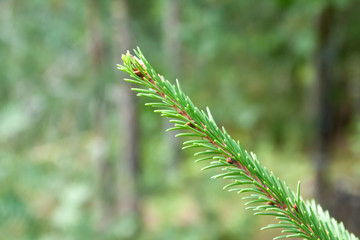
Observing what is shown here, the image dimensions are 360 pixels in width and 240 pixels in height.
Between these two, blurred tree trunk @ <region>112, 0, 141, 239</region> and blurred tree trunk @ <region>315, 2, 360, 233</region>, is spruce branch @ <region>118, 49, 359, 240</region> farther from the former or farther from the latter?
blurred tree trunk @ <region>315, 2, 360, 233</region>

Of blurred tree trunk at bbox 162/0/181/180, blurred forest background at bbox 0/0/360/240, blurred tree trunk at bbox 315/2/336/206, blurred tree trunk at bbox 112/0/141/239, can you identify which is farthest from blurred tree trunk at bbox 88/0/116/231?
blurred tree trunk at bbox 315/2/336/206

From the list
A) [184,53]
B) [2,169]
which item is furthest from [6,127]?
[184,53]

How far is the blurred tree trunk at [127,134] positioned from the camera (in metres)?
6.88

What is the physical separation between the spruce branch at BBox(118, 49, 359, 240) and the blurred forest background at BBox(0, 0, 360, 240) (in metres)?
4.22

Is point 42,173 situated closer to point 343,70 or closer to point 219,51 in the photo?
point 219,51

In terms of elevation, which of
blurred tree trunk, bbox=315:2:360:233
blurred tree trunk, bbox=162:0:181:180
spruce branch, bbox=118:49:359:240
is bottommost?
spruce branch, bbox=118:49:359:240

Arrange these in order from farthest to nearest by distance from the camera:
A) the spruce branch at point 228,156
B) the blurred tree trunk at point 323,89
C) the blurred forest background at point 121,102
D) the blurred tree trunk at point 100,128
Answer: the blurred tree trunk at point 100,128
the blurred tree trunk at point 323,89
the blurred forest background at point 121,102
the spruce branch at point 228,156

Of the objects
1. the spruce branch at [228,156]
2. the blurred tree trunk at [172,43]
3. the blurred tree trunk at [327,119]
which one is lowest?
the spruce branch at [228,156]

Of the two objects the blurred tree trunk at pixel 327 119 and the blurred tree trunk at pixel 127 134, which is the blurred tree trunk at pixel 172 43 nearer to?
the blurred tree trunk at pixel 127 134

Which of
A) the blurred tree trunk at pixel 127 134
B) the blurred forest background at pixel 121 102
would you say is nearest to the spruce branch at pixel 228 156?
the blurred forest background at pixel 121 102

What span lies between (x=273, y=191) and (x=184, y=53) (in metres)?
11.6

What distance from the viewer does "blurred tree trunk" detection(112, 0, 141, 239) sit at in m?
6.88

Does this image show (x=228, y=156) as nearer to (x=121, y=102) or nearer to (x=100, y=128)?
(x=121, y=102)

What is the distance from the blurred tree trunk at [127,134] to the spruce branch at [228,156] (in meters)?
5.59
